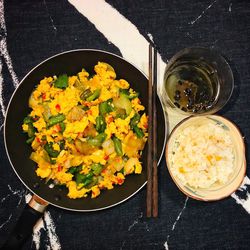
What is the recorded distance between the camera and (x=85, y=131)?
1700 mm

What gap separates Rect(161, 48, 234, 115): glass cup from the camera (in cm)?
176

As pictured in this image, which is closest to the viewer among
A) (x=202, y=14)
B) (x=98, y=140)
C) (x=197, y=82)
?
(x=98, y=140)

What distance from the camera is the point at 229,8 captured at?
1984mm

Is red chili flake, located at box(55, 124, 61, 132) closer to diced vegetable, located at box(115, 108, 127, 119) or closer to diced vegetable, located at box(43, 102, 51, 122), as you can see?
diced vegetable, located at box(43, 102, 51, 122)

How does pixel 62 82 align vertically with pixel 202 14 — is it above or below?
below

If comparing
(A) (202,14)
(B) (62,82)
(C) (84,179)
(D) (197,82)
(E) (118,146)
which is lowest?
(C) (84,179)

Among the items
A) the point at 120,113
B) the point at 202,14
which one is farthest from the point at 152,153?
the point at 202,14

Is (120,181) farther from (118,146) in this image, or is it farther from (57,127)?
(57,127)

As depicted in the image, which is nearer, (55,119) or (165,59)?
(55,119)

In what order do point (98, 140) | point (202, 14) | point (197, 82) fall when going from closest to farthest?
point (98, 140), point (197, 82), point (202, 14)

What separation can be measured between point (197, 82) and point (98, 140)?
57 centimetres

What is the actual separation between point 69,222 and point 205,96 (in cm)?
89

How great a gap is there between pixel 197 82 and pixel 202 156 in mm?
363

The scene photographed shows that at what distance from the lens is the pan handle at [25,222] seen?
170cm
